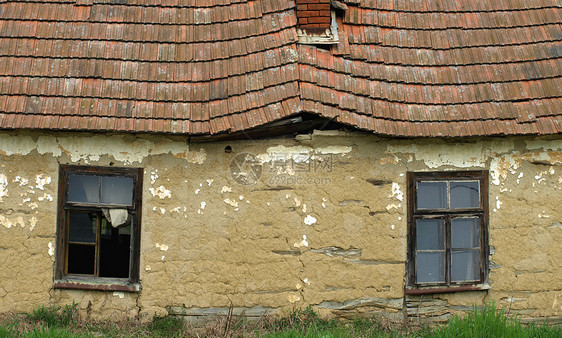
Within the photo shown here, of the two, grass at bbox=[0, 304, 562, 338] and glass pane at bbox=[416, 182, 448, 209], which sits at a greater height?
glass pane at bbox=[416, 182, 448, 209]

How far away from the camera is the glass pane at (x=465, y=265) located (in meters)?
8.16

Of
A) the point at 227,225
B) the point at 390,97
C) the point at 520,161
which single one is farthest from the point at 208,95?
the point at 520,161

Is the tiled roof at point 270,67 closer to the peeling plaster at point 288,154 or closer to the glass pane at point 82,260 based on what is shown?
the peeling plaster at point 288,154

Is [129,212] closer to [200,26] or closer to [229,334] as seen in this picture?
[229,334]

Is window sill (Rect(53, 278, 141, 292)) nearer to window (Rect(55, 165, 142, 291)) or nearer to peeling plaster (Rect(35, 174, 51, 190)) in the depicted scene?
window (Rect(55, 165, 142, 291))

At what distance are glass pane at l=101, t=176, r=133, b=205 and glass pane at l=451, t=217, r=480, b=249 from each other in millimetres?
3646

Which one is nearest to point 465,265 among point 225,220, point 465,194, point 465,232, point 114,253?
point 465,232

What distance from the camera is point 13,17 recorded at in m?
8.23

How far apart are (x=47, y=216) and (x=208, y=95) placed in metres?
2.19

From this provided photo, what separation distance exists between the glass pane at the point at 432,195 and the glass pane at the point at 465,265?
597mm

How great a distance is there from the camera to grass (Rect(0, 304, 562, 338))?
7.30m

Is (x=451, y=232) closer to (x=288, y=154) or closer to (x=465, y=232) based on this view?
(x=465, y=232)

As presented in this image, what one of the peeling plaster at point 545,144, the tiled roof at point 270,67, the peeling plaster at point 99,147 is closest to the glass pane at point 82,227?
the peeling plaster at point 99,147

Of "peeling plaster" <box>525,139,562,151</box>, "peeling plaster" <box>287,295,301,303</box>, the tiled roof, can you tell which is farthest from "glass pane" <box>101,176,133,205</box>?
"peeling plaster" <box>525,139,562,151</box>
